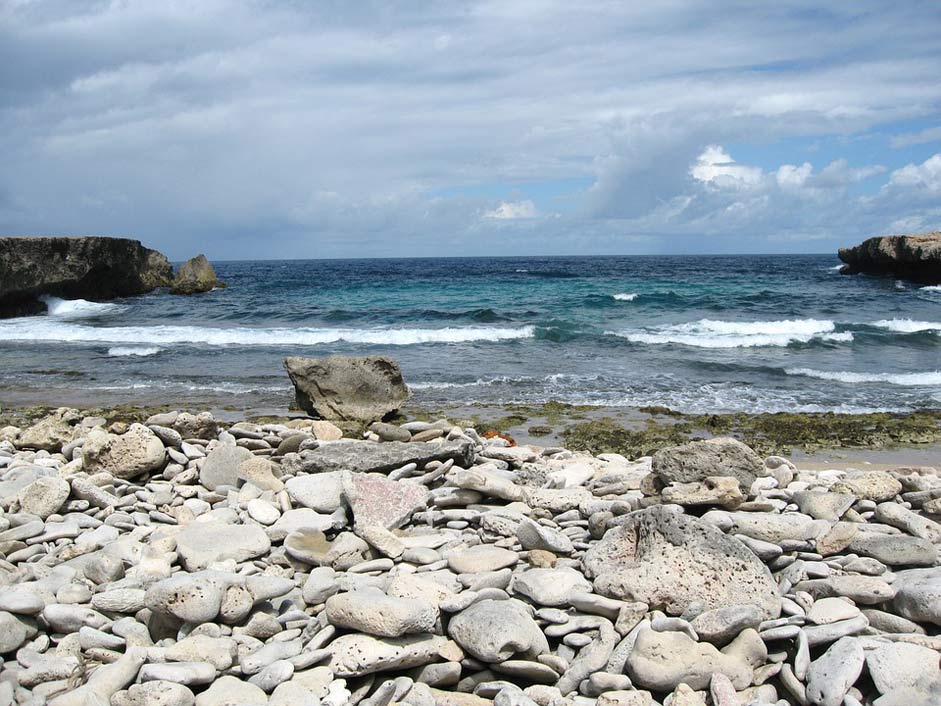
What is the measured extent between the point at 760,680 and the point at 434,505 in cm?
291

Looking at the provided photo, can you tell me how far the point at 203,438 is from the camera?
344 inches

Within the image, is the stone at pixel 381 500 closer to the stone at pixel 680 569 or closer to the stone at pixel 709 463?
the stone at pixel 680 569

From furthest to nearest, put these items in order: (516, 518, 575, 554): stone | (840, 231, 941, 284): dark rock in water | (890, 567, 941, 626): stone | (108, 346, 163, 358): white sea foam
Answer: (840, 231, 941, 284): dark rock in water, (108, 346, 163, 358): white sea foam, (516, 518, 575, 554): stone, (890, 567, 941, 626): stone

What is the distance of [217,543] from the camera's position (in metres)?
5.52

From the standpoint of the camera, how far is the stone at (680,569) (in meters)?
4.63

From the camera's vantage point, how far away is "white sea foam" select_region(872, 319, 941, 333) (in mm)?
23266

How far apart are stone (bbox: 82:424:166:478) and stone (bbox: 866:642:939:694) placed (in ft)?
19.4

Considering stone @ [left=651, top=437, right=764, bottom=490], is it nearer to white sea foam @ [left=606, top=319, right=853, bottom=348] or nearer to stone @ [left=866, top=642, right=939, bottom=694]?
stone @ [left=866, top=642, right=939, bottom=694]

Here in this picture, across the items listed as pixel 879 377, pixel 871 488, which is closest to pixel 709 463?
pixel 871 488

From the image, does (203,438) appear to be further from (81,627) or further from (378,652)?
(378,652)

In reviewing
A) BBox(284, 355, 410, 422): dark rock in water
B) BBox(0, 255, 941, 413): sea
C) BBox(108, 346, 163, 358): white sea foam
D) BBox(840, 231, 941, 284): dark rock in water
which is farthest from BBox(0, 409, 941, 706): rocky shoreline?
BBox(840, 231, 941, 284): dark rock in water

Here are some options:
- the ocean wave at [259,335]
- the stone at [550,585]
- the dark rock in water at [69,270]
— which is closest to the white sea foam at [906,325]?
the ocean wave at [259,335]

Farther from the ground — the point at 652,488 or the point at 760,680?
the point at 652,488

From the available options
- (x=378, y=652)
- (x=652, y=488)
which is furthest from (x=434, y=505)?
(x=378, y=652)
